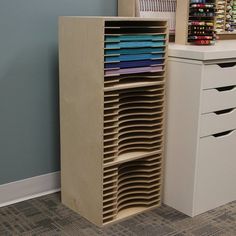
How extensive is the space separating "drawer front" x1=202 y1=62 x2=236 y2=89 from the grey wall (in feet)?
2.20

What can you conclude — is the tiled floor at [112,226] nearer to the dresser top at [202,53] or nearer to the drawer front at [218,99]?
the drawer front at [218,99]

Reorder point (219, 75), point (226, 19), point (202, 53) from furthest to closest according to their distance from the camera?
point (226, 19) → point (219, 75) → point (202, 53)

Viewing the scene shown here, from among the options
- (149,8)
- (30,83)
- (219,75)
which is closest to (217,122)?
(219,75)

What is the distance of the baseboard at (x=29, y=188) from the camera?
1904mm

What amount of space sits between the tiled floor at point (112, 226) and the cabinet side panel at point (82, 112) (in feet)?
0.23

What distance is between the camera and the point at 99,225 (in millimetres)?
1735

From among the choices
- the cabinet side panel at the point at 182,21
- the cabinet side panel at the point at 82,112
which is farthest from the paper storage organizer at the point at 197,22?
the cabinet side panel at the point at 82,112

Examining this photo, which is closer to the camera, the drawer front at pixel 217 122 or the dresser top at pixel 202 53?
the dresser top at pixel 202 53

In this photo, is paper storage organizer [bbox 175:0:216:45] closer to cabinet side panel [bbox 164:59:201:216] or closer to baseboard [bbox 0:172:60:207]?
cabinet side panel [bbox 164:59:201:216]

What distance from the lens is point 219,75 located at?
5.72ft

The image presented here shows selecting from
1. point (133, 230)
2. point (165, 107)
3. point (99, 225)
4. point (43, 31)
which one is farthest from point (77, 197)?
point (43, 31)

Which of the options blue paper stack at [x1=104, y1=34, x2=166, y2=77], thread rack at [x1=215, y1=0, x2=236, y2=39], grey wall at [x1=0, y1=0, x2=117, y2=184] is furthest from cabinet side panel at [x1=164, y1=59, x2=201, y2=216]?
thread rack at [x1=215, y1=0, x2=236, y2=39]

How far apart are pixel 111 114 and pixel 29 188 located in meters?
0.63

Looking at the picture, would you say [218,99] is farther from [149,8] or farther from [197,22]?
[149,8]
